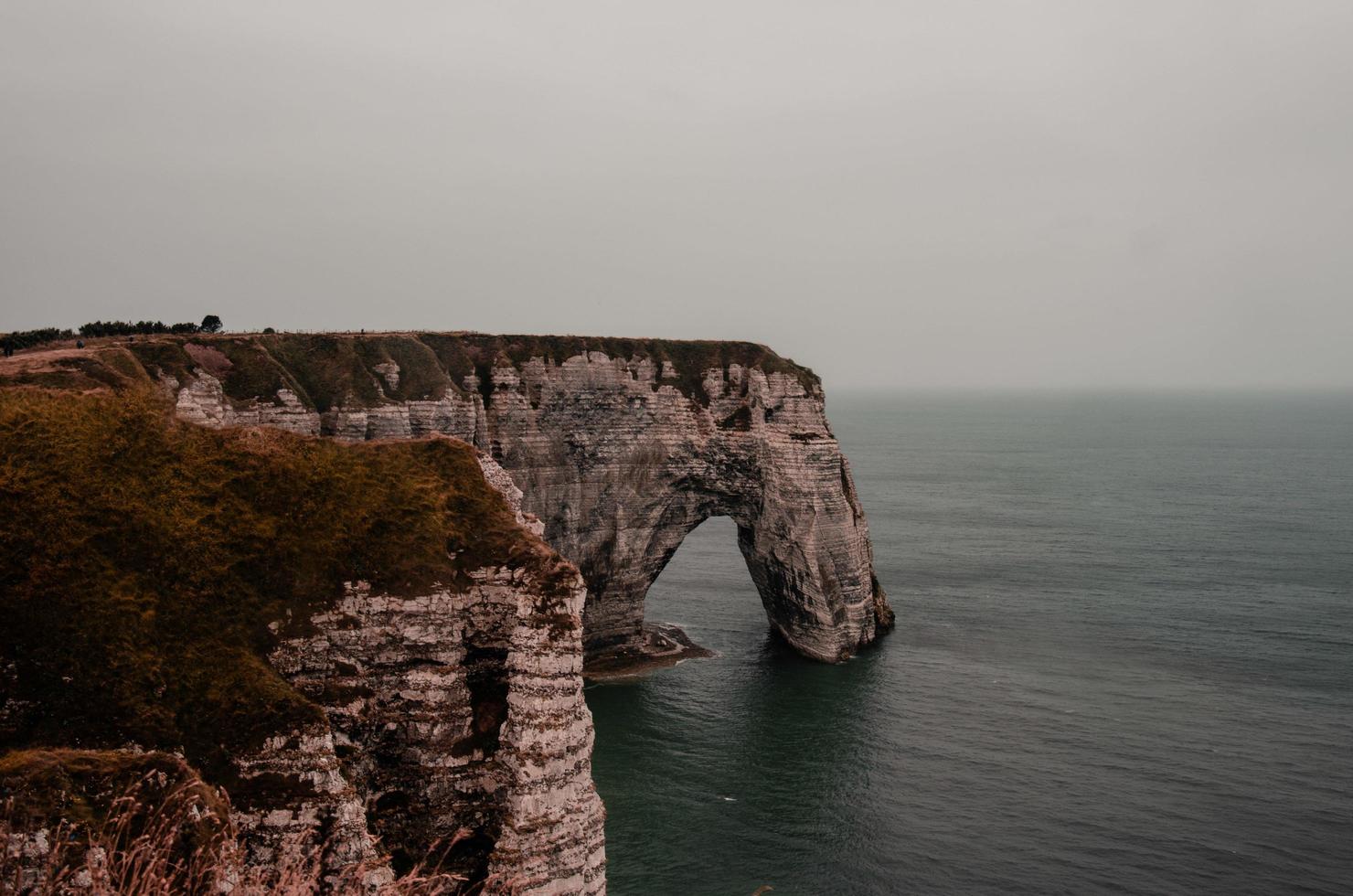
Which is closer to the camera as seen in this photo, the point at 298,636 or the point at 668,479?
the point at 298,636

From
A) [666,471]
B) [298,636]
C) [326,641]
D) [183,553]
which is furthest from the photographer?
[666,471]

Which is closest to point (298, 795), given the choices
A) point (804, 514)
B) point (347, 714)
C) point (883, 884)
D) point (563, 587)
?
point (347, 714)

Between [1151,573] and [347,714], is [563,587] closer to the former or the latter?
[347,714]

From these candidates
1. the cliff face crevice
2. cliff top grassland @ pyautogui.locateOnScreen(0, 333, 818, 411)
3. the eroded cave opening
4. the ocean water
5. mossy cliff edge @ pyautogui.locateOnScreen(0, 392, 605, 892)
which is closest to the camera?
mossy cliff edge @ pyautogui.locateOnScreen(0, 392, 605, 892)

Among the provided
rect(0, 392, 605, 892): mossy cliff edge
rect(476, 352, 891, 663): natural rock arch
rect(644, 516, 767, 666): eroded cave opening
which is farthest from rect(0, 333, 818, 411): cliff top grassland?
rect(0, 392, 605, 892): mossy cliff edge

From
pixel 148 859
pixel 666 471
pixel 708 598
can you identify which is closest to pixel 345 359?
pixel 666 471

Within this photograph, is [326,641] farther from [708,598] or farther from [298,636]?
[708,598]

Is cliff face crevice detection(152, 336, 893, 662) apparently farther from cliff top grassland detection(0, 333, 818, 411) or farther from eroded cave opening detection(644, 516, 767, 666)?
eroded cave opening detection(644, 516, 767, 666)
